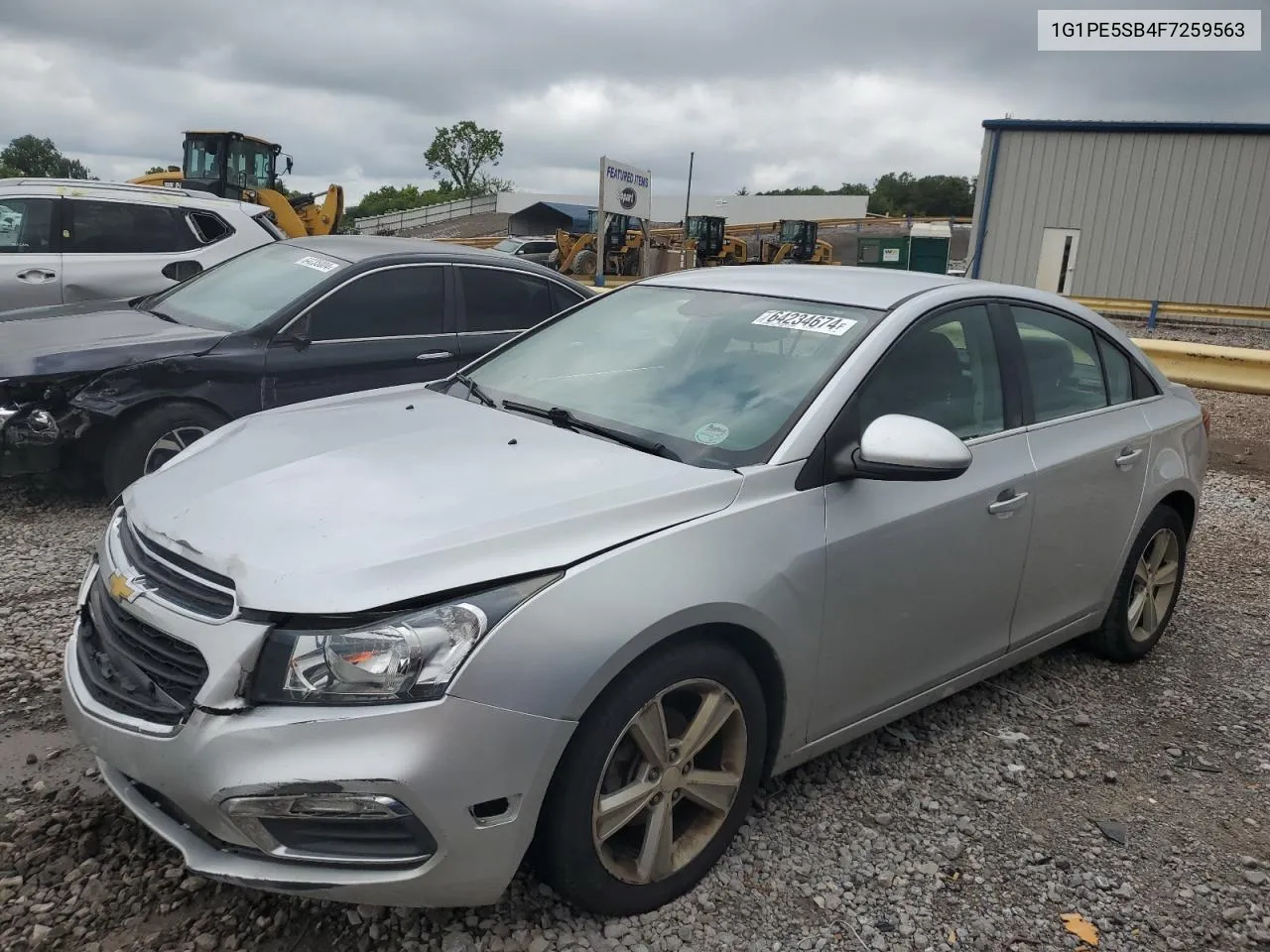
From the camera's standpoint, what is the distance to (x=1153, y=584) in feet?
13.7

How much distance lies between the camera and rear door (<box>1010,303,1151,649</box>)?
343 centimetres

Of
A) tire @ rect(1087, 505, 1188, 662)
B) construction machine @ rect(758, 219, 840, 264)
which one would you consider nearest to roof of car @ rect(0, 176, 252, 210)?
tire @ rect(1087, 505, 1188, 662)

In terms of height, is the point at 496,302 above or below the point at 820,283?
below

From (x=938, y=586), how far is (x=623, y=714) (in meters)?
1.26

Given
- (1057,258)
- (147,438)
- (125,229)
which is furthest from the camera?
(1057,258)

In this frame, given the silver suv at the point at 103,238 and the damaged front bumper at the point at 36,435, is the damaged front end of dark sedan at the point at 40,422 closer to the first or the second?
the damaged front bumper at the point at 36,435

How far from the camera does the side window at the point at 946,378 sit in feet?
9.75

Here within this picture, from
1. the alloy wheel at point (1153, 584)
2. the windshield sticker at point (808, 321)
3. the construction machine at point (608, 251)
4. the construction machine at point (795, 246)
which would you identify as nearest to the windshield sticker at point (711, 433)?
the windshield sticker at point (808, 321)

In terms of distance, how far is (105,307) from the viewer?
605 centimetres

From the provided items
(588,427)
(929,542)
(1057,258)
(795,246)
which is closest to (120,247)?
(588,427)

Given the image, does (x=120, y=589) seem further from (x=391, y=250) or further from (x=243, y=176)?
(x=243, y=176)

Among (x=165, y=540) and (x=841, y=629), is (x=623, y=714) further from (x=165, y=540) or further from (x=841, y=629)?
(x=165, y=540)

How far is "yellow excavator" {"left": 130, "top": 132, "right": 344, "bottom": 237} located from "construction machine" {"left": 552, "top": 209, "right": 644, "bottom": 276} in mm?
10220

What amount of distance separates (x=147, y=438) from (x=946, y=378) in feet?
13.3
